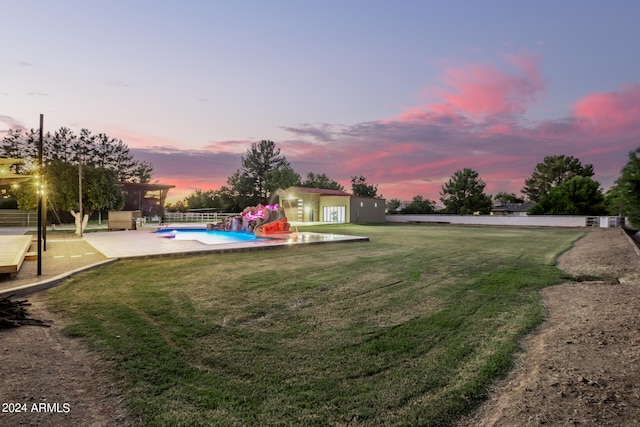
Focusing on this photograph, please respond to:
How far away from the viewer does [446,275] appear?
7.13m

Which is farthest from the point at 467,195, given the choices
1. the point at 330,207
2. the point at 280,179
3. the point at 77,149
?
the point at 77,149

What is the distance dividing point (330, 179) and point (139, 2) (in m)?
42.8

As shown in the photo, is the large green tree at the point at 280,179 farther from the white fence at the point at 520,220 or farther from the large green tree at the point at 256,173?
the white fence at the point at 520,220

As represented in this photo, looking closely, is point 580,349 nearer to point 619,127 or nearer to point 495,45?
point 495,45

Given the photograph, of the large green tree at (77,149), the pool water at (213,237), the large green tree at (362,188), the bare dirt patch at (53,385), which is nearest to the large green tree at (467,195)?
the large green tree at (362,188)

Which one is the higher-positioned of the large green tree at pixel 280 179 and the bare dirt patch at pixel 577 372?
the large green tree at pixel 280 179

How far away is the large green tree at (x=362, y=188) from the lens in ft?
186

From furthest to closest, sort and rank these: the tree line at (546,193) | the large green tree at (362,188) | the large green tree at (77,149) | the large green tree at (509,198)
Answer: the large green tree at (509,198)
the large green tree at (362,188)
the large green tree at (77,149)
the tree line at (546,193)

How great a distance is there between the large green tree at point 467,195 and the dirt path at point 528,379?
43.8 m

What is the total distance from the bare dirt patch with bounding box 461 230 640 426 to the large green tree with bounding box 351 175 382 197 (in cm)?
5154

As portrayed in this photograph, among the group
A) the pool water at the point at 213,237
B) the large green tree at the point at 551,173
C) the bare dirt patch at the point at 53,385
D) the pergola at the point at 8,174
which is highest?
the large green tree at the point at 551,173

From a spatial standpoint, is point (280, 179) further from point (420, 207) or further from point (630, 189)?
point (630, 189)

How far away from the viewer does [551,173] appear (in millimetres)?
51500

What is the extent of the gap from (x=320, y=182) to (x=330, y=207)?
18.6m
